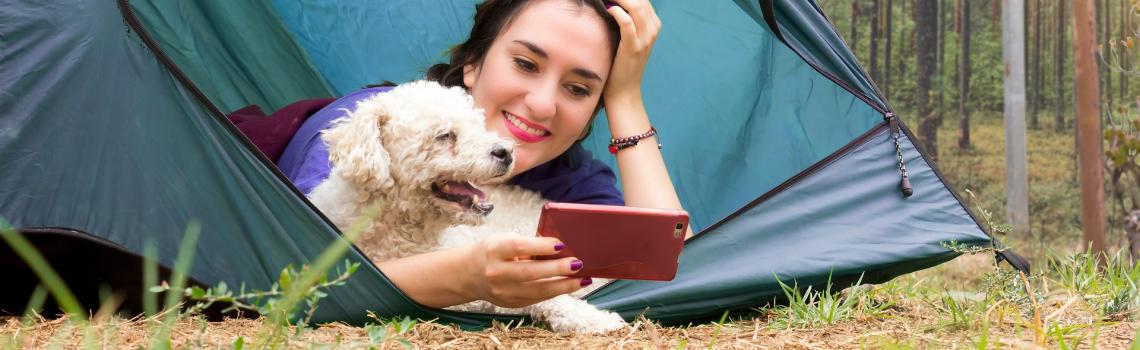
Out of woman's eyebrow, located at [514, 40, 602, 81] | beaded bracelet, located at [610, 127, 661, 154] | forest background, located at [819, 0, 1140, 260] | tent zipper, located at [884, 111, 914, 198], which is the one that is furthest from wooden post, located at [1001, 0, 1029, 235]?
woman's eyebrow, located at [514, 40, 602, 81]

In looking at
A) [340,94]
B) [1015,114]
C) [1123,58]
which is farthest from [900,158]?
[1123,58]

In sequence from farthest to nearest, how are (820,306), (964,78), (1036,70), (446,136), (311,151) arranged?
(964,78), (1036,70), (311,151), (820,306), (446,136)

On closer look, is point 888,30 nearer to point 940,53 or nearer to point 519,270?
point 940,53

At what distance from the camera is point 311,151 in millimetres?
2793

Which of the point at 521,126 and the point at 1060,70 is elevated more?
the point at 521,126

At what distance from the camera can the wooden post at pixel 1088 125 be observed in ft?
15.5

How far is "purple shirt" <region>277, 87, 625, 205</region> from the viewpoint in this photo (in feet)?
9.37

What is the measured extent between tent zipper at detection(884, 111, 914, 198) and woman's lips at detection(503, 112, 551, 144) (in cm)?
96

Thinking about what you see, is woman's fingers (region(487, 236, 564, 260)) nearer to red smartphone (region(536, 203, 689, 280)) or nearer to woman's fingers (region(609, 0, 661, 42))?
red smartphone (region(536, 203, 689, 280))

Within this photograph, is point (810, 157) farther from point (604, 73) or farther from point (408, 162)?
point (408, 162)

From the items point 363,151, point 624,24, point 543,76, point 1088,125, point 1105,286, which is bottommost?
point 1105,286

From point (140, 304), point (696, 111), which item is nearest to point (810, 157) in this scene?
point (696, 111)

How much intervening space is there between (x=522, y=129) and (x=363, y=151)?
0.55 meters

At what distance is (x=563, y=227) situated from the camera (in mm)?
2068
